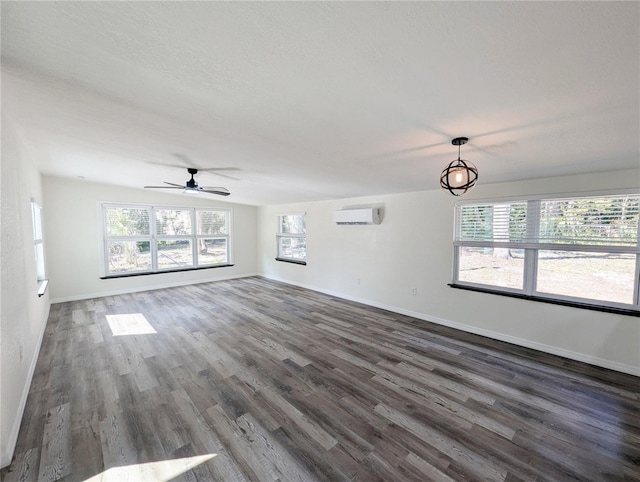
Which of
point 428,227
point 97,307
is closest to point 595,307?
point 428,227

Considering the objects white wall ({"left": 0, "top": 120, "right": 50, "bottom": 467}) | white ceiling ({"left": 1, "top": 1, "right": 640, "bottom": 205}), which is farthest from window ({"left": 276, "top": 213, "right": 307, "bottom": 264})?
white wall ({"left": 0, "top": 120, "right": 50, "bottom": 467})

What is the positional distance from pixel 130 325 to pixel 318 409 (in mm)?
3469

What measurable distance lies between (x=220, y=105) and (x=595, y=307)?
13.9 ft

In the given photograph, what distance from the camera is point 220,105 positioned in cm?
196

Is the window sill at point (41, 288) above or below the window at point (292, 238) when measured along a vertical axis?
below

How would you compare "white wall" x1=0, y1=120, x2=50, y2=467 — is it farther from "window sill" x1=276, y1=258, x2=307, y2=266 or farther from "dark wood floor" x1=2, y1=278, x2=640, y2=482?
"window sill" x1=276, y1=258, x2=307, y2=266

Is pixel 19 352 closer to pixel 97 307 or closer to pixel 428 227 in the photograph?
pixel 97 307

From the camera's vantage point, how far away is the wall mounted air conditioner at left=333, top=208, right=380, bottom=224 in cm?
495

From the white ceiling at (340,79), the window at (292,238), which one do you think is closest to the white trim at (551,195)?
the white ceiling at (340,79)

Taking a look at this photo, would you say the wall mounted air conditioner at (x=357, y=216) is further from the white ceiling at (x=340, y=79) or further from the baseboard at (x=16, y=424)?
the baseboard at (x=16, y=424)

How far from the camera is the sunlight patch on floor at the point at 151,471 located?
168 cm

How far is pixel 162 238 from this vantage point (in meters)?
6.62

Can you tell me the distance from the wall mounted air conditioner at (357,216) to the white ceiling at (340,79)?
1946 millimetres

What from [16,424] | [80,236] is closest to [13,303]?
[16,424]
